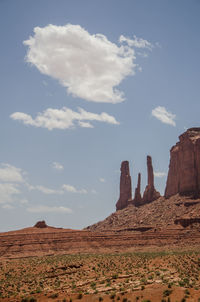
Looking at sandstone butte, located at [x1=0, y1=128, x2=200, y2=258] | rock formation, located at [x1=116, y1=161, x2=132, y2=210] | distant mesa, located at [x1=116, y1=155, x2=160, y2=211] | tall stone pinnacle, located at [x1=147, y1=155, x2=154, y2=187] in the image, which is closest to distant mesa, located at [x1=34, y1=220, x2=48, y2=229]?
sandstone butte, located at [x1=0, y1=128, x2=200, y2=258]

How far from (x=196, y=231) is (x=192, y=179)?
23.0m

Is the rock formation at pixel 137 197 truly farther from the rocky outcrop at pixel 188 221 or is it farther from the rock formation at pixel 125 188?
the rocky outcrop at pixel 188 221

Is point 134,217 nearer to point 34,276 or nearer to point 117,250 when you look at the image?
point 117,250

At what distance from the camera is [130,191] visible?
364 ft

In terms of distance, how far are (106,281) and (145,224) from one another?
176ft

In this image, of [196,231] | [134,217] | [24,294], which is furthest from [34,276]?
[134,217]

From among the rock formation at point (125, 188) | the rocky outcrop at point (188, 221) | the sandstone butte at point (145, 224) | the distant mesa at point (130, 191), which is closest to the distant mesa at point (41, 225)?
the sandstone butte at point (145, 224)

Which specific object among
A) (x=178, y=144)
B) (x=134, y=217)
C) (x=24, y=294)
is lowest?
(x=24, y=294)

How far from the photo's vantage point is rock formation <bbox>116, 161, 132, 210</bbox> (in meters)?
110

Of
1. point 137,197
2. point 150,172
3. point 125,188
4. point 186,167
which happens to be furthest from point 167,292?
point 125,188

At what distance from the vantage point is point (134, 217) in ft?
313

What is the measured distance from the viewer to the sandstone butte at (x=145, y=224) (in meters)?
71.8

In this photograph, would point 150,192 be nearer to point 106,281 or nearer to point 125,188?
point 125,188

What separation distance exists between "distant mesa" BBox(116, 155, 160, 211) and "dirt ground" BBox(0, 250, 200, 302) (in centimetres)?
5531
